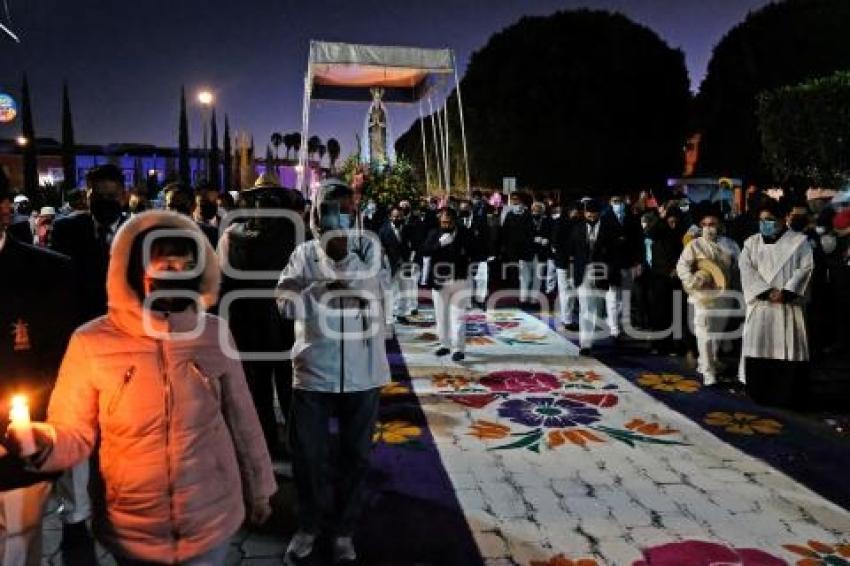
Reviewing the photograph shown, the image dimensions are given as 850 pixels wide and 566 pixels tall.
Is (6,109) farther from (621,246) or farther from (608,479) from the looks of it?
(608,479)

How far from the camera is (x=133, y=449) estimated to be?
2668mm

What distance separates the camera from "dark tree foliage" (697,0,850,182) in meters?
33.7

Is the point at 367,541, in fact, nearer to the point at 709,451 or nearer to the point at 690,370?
the point at 709,451

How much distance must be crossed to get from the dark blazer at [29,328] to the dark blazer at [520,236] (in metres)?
12.2

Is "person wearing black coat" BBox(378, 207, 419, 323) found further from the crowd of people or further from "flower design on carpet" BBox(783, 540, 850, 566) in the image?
"flower design on carpet" BBox(783, 540, 850, 566)

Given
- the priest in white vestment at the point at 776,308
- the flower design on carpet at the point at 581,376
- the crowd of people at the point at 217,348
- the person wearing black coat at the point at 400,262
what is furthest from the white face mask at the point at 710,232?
the person wearing black coat at the point at 400,262

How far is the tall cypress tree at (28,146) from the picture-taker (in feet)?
108

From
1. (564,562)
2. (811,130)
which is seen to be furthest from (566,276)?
(811,130)

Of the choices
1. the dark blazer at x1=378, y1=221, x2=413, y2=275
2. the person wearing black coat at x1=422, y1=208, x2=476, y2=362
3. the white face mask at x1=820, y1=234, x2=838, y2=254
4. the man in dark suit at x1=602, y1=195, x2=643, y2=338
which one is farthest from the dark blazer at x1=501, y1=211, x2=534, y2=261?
the white face mask at x1=820, y1=234, x2=838, y2=254

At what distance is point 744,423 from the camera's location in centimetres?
720

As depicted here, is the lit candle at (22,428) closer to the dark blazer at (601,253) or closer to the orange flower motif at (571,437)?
the orange flower motif at (571,437)

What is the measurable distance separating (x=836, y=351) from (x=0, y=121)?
1024 inches

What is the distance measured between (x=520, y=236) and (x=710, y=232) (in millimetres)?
6424

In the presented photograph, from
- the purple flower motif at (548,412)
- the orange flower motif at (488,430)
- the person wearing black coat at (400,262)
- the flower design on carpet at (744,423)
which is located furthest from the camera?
the person wearing black coat at (400,262)
